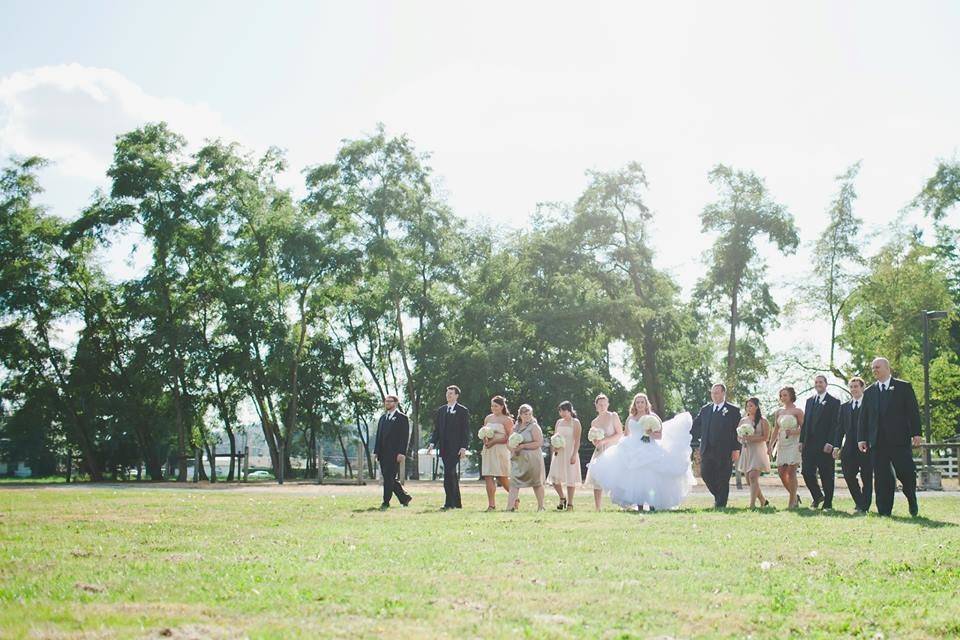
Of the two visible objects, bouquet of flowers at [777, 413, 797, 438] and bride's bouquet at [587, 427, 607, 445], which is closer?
bouquet of flowers at [777, 413, 797, 438]

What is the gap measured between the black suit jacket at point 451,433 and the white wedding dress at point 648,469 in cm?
261

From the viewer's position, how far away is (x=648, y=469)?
59.1 ft

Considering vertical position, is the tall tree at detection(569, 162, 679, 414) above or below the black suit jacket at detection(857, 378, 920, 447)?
above

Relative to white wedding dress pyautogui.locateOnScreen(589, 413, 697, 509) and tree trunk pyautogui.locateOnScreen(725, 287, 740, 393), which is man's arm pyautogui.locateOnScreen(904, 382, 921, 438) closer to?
white wedding dress pyautogui.locateOnScreen(589, 413, 697, 509)

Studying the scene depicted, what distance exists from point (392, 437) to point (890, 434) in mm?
8954

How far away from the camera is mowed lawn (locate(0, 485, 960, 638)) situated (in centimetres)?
642

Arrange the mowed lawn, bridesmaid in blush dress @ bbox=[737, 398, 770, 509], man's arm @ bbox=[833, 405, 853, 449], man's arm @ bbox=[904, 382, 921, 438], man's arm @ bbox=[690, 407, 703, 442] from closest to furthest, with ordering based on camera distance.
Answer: the mowed lawn
man's arm @ bbox=[904, 382, 921, 438]
man's arm @ bbox=[833, 405, 853, 449]
man's arm @ bbox=[690, 407, 703, 442]
bridesmaid in blush dress @ bbox=[737, 398, 770, 509]

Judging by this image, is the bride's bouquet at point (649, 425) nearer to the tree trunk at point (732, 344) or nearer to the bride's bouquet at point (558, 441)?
the bride's bouquet at point (558, 441)

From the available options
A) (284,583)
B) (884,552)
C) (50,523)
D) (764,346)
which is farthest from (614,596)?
(764,346)

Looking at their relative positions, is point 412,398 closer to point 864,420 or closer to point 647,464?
point 647,464

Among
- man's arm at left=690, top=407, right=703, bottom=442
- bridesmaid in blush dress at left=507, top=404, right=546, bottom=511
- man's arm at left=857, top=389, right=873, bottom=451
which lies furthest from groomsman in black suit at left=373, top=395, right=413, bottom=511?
man's arm at left=857, top=389, right=873, bottom=451

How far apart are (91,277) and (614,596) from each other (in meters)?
49.9

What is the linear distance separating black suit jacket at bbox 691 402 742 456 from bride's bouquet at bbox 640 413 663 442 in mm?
1069

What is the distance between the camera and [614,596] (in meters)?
7.45
